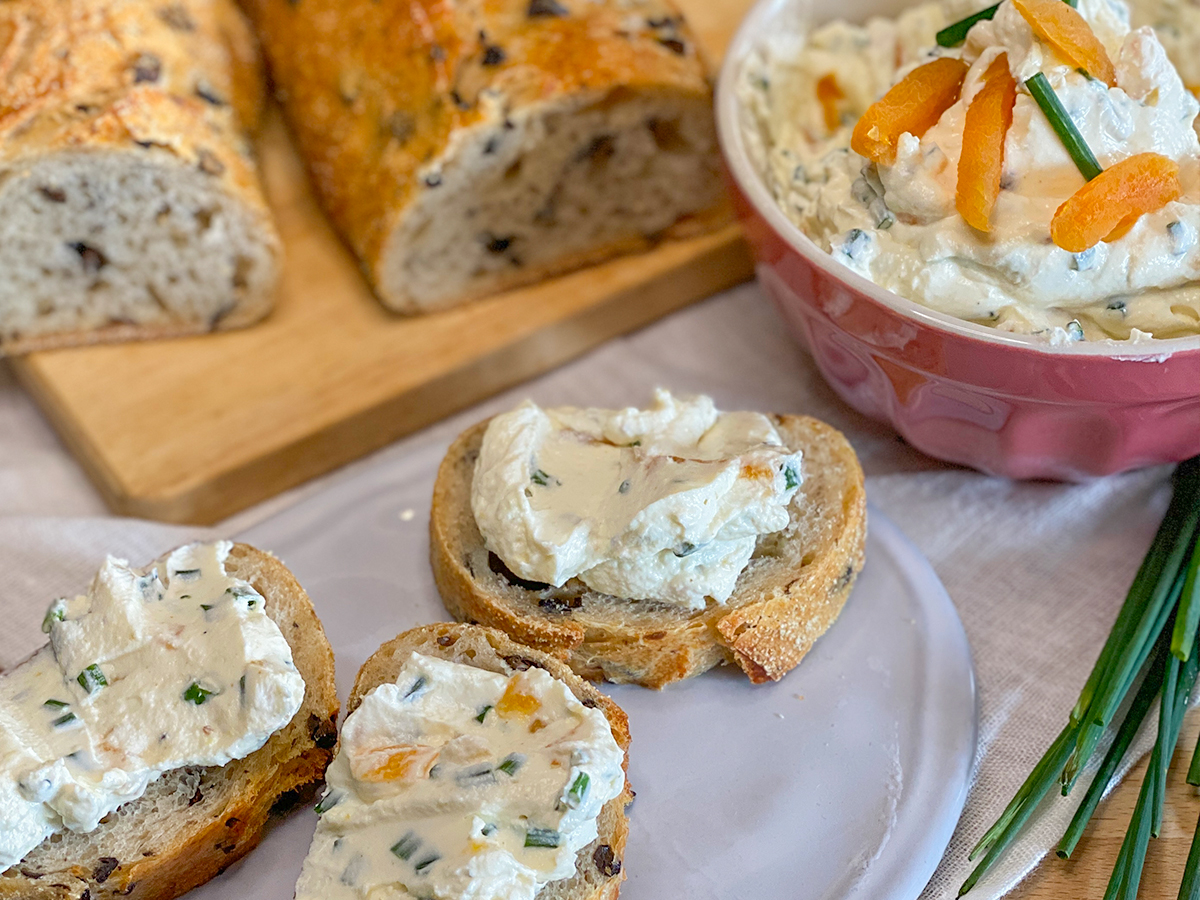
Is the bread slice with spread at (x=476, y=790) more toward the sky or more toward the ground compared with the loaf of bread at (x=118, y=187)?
more toward the ground

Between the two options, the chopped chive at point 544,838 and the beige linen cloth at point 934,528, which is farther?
the beige linen cloth at point 934,528

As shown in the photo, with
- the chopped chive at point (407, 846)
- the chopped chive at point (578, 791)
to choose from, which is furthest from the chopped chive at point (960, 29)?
the chopped chive at point (407, 846)

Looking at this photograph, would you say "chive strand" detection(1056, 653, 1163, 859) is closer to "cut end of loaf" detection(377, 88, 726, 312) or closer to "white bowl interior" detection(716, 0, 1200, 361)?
"white bowl interior" detection(716, 0, 1200, 361)

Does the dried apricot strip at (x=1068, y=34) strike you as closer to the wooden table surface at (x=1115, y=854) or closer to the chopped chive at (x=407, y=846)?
the wooden table surface at (x=1115, y=854)

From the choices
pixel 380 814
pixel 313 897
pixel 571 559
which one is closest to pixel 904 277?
pixel 571 559

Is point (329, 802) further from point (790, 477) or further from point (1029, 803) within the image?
point (1029, 803)

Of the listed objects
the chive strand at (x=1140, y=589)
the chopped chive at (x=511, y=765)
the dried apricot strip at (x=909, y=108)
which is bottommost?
the chive strand at (x=1140, y=589)

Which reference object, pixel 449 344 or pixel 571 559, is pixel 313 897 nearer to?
pixel 571 559
